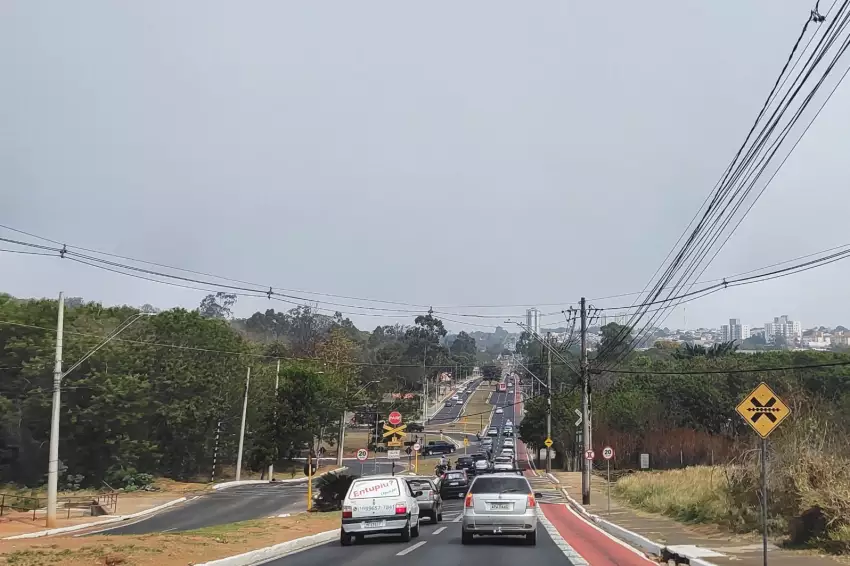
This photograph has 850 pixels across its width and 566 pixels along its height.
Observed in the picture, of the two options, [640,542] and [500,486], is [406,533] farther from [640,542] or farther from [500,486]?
[640,542]

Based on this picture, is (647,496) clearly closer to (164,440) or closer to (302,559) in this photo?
(302,559)

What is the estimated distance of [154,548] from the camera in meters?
18.4

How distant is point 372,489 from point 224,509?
24.7 meters

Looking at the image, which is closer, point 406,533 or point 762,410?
point 762,410

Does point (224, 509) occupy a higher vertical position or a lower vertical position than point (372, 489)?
lower

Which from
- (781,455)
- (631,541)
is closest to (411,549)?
(631,541)

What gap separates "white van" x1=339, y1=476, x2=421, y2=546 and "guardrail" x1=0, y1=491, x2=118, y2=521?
2449cm

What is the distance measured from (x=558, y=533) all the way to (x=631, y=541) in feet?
11.2

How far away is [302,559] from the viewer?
18531 millimetres

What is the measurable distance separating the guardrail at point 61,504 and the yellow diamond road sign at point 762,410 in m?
35.0

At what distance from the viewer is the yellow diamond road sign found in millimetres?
16094

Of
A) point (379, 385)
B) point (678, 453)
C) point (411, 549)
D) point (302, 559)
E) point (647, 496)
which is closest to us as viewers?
point (302, 559)

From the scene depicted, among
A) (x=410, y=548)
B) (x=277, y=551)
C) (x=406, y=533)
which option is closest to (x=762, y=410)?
(x=410, y=548)

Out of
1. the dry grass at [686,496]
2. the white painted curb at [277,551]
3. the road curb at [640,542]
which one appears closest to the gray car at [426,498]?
the white painted curb at [277,551]
